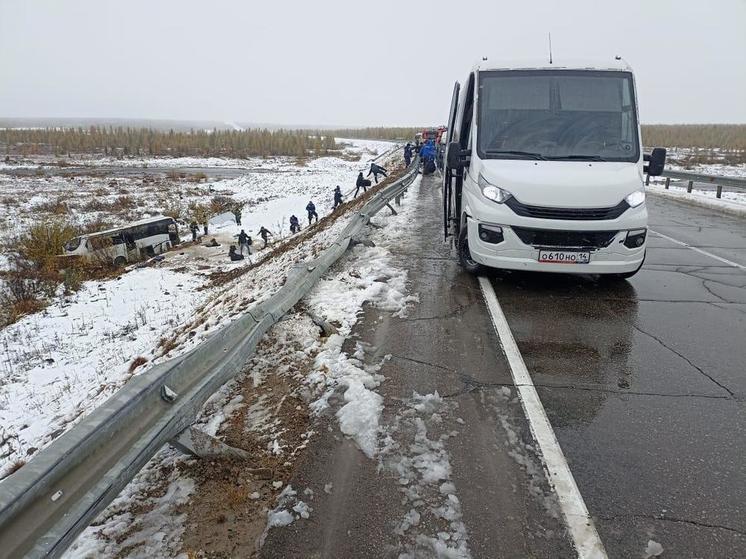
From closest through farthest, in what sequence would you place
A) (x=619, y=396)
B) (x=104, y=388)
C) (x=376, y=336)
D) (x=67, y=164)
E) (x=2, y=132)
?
(x=619, y=396), (x=376, y=336), (x=104, y=388), (x=67, y=164), (x=2, y=132)

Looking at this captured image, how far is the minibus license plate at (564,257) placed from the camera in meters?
5.46

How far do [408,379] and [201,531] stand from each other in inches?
77.0

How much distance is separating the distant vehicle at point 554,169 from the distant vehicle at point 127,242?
637 inches

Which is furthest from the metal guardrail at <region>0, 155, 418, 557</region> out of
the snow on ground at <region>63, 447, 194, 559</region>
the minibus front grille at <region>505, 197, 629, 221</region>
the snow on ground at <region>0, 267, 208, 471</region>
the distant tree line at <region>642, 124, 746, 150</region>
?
the distant tree line at <region>642, 124, 746, 150</region>

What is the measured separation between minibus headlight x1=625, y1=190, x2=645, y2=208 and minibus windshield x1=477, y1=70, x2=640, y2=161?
690 mm

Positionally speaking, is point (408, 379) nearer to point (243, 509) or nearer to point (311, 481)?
point (311, 481)

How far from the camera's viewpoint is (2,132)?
8831 centimetres

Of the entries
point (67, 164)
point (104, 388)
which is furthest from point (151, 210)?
point (67, 164)

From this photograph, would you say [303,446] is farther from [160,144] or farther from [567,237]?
[160,144]

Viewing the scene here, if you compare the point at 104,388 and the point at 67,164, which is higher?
the point at 67,164

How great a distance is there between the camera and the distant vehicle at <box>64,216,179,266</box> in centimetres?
1750

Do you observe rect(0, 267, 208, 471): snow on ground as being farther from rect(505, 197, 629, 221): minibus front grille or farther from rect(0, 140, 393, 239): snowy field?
rect(0, 140, 393, 239): snowy field

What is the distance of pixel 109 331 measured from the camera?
32.3ft

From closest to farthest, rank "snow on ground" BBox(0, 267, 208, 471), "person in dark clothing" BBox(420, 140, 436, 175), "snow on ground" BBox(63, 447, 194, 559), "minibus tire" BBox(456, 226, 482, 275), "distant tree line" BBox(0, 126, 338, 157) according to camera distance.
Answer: "snow on ground" BBox(63, 447, 194, 559)
"snow on ground" BBox(0, 267, 208, 471)
"minibus tire" BBox(456, 226, 482, 275)
"person in dark clothing" BBox(420, 140, 436, 175)
"distant tree line" BBox(0, 126, 338, 157)
